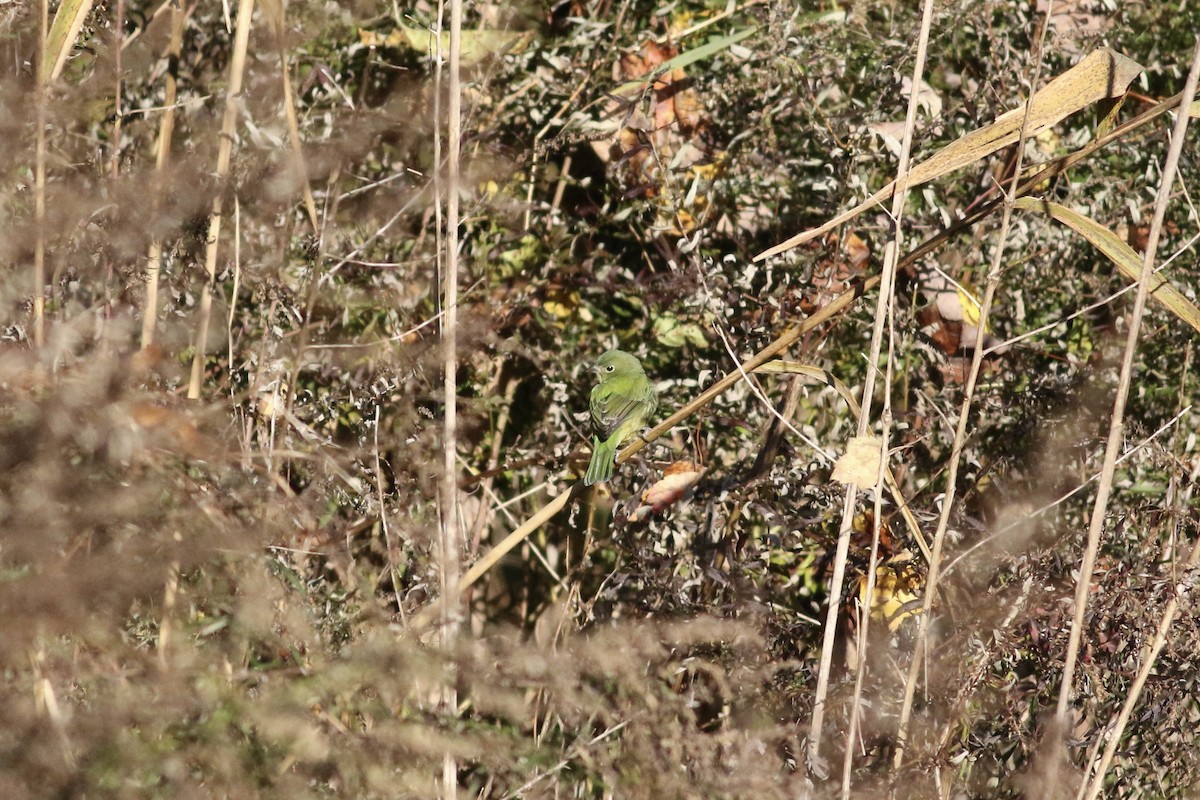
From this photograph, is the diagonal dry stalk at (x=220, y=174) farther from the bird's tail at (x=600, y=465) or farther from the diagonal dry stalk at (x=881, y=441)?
the diagonal dry stalk at (x=881, y=441)

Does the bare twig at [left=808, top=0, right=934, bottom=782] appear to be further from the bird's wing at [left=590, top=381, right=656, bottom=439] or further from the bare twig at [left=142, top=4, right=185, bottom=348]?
the bare twig at [left=142, top=4, right=185, bottom=348]

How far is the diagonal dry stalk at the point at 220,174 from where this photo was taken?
2.18 meters

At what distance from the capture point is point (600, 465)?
252 centimetres

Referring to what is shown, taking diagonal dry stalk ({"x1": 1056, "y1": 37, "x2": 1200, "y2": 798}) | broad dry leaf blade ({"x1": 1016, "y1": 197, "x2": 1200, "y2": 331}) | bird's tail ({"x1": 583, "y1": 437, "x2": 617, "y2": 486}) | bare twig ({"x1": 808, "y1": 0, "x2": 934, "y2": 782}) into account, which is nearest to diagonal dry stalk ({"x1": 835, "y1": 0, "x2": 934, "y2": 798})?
bare twig ({"x1": 808, "y1": 0, "x2": 934, "y2": 782})

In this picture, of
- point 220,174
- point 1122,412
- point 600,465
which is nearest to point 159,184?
point 220,174

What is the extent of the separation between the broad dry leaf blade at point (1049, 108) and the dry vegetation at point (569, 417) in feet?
0.24

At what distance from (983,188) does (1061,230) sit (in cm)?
21

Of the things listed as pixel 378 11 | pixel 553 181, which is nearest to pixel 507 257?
pixel 553 181

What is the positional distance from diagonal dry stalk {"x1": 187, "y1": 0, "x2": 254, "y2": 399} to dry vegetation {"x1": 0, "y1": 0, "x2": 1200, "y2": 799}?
19mm

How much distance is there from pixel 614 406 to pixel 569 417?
0.27 metres

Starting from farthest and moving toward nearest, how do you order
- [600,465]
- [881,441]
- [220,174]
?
[600,465] → [220,174] → [881,441]

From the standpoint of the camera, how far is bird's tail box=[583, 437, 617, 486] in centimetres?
250

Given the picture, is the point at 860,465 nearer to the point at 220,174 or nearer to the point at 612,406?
the point at 612,406

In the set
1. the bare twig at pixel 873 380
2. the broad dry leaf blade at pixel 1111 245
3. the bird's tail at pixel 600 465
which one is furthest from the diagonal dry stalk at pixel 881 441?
the bird's tail at pixel 600 465
